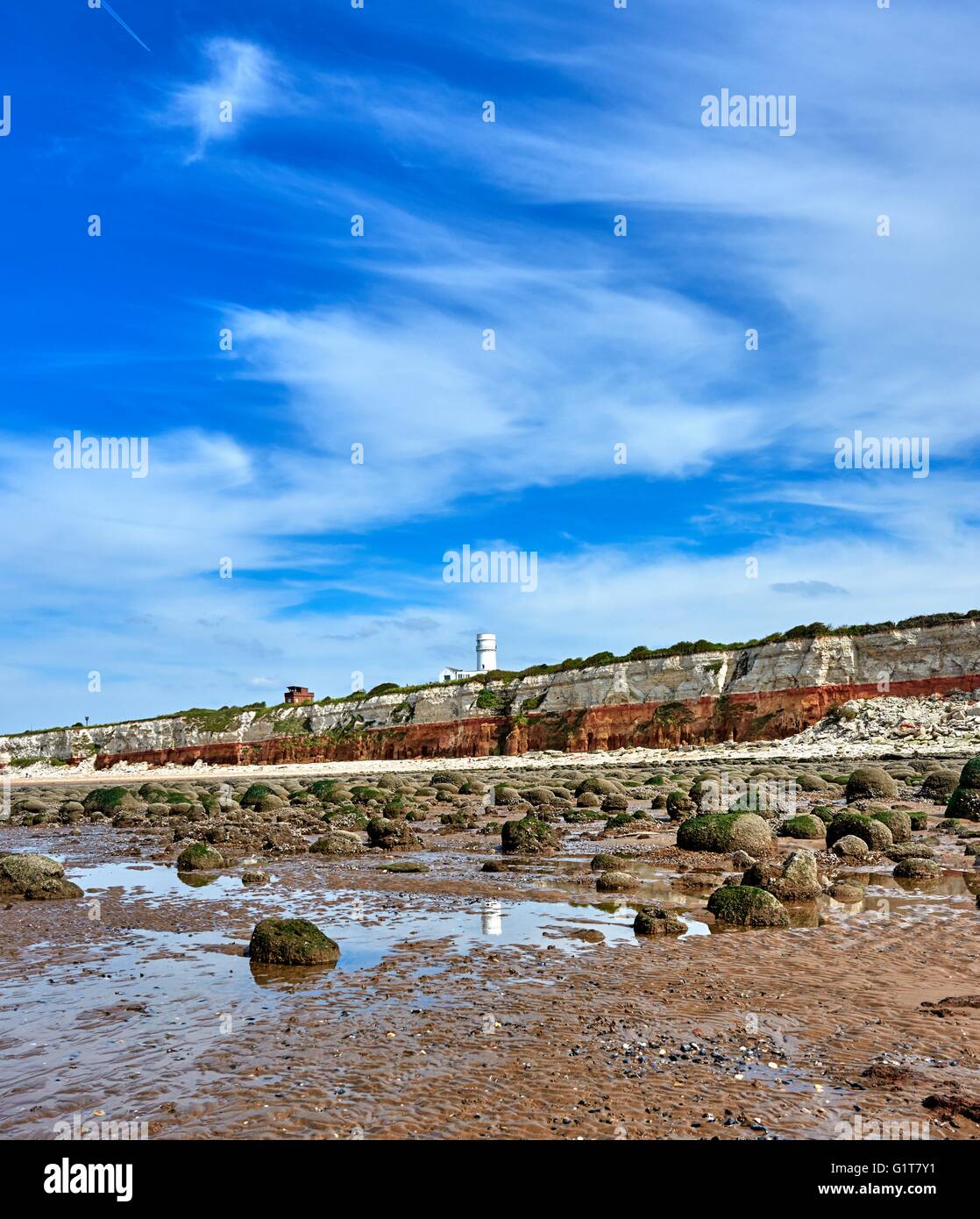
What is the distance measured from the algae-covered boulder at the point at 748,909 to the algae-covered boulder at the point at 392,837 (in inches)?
314

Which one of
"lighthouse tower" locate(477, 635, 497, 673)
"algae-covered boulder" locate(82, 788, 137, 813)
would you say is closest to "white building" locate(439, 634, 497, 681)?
"lighthouse tower" locate(477, 635, 497, 673)

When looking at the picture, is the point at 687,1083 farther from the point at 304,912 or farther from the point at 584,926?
the point at 304,912

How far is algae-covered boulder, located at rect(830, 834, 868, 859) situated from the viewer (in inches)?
534

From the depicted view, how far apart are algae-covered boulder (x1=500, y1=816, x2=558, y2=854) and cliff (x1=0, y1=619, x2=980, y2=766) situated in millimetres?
38297

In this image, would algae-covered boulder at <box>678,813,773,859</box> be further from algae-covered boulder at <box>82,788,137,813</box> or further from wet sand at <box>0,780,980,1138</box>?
algae-covered boulder at <box>82,788,137,813</box>

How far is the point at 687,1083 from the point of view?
5.15 meters

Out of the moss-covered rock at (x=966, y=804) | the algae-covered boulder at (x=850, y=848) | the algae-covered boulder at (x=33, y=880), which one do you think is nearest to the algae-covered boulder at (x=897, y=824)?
the algae-covered boulder at (x=850, y=848)

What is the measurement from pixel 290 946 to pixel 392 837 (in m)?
8.84

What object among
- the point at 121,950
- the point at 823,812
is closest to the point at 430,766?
the point at 823,812

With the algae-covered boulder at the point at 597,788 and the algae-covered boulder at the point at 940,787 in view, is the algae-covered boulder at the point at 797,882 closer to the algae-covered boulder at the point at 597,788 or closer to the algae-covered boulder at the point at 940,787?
the algae-covered boulder at the point at 940,787

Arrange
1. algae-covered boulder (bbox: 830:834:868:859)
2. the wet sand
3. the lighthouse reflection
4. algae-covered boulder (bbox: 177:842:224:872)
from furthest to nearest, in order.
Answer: algae-covered boulder (bbox: 177:842:224:872) < algae-covered boulder (bbox: 830:834:868:859) < the lighthouse reflection < the wet sand

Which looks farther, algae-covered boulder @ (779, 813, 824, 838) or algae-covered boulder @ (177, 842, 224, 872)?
algae-covered boulder @ (779, 813, 824, 838)

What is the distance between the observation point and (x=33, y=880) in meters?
12.2
